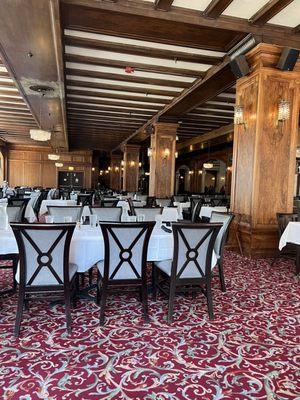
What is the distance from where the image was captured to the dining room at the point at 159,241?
2154 mm

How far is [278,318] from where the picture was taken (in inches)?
118

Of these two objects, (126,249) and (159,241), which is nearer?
(126,249)

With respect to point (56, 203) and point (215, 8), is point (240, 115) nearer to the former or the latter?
point (215, 8)

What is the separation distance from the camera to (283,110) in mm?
4973

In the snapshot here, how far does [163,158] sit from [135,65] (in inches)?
176

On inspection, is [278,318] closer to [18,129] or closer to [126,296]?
[126,296]

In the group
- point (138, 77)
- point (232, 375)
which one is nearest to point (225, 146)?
point (138, 77)

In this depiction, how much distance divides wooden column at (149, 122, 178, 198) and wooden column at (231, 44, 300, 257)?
4893 mm

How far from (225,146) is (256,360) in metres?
13.2

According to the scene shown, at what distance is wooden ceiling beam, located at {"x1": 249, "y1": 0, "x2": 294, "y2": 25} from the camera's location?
13.2 feet

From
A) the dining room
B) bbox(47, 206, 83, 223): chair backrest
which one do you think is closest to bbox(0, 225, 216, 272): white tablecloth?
the dining room

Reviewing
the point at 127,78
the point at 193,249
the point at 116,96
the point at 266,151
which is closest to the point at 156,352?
the point at 193,249

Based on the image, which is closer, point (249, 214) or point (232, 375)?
point (232, 375)

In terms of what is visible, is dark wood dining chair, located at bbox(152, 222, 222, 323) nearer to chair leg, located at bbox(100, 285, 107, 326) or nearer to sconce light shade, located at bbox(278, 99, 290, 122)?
chair leg, located at bbox(100, 285, 107, 326)
